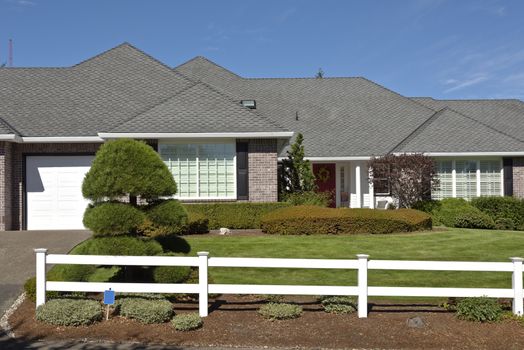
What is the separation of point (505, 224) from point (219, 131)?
38.7 ft

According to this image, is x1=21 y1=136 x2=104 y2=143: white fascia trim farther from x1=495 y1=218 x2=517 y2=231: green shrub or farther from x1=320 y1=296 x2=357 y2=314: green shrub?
x1=495 y1=218 x2=517 y2=231: green shrub

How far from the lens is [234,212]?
16.2m

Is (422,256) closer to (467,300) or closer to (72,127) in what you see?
(467,300)

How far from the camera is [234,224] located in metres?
16.2

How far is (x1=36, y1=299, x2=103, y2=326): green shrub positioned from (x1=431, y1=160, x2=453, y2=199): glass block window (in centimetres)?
1671

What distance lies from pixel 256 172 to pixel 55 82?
10.5 m

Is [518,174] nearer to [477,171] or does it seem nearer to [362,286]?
[477,171]

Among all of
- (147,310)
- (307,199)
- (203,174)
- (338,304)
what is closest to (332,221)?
(307,199)

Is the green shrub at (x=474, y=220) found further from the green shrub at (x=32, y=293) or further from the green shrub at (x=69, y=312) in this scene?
the green shrub at (x=32, y=293)

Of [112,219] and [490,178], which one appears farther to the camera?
[490,178]

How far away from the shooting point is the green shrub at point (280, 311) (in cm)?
771

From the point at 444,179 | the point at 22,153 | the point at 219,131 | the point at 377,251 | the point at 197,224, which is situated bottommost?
the point at 377,251

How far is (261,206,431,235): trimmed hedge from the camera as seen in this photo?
50.1 feet

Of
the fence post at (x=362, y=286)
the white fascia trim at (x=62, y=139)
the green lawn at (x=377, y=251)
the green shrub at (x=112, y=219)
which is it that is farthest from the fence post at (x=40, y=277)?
the white fascia trim at (x=62, y=139)
